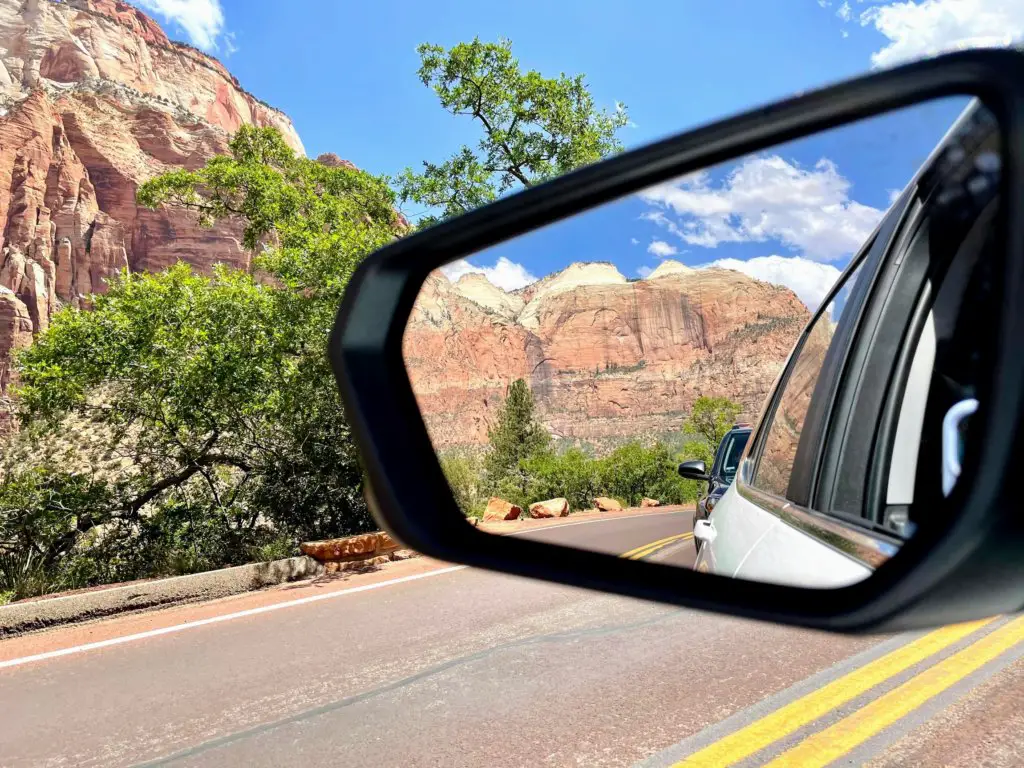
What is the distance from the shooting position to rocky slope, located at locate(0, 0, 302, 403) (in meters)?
70.6

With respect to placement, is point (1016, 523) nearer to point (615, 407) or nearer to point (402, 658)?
point (615, 407)

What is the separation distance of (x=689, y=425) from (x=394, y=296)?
0.79 meters

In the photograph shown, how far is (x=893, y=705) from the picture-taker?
13.8ft

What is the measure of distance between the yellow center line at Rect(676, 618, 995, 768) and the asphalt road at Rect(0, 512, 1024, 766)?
0.05 feet

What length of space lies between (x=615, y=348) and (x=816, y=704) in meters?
3.66

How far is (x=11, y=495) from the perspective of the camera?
10266 millimetres

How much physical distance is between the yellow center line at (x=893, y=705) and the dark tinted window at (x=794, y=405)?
6.02ft

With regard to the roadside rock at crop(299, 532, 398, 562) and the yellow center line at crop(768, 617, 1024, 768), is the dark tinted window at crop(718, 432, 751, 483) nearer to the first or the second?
the yellow center line at crop(768, 617, 1024, 768)

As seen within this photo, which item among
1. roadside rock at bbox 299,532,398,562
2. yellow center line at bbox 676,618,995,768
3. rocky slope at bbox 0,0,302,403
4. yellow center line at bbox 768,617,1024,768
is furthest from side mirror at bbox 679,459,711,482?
rocky slope at bbox 0,0,302,403

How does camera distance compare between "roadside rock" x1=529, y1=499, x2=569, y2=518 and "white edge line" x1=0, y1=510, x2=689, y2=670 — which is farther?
"roadside rock" x1=529, y1=499, x2=569, y2=518

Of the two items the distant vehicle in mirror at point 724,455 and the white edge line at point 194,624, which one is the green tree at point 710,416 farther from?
the white edge line at point 194,624

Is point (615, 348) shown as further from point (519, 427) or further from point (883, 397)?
point (883, 397)

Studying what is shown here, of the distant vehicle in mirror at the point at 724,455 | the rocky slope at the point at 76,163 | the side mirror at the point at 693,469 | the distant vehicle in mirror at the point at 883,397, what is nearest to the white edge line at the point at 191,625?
the distant vehicle in mirror at the point at 724,455

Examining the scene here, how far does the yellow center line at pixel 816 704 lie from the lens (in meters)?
3.73
